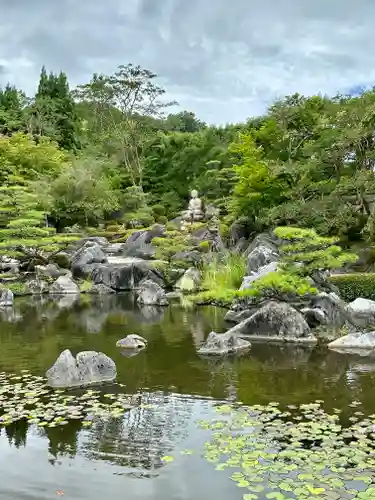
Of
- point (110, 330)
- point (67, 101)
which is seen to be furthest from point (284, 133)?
point (67, 101)

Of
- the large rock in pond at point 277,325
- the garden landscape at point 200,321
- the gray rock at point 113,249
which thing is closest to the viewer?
the garden landscape at point 200,321

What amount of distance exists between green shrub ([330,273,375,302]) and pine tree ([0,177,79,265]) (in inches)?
445

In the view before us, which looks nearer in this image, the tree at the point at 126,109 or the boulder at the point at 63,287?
the boulder at the point at 63,287

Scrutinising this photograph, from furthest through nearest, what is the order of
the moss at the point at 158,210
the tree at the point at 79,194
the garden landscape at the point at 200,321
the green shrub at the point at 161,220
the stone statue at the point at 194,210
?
the moss at the point at 158,210 < the green shrub at the point at 161,220 < the stone statue at the point at 194,210 < the tree at the point at 79,194 < the garden landscape at the point at 200,321

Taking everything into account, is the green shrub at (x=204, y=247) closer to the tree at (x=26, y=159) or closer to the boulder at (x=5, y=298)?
the boulder at (x=5, y=298)

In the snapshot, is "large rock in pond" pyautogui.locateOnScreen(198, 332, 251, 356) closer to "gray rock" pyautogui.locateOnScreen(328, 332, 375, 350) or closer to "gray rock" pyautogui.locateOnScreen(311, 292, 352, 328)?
"gray rock" pyautogui.locateOnScreen(328, 332, 375, 350)

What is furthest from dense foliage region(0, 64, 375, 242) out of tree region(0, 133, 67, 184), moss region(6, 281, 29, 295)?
moss region(6, 281, 29, 295)

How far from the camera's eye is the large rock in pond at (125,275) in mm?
22266

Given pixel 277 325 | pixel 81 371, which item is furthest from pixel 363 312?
pixel 81 371

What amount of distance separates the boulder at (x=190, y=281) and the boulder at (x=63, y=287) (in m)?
4.00

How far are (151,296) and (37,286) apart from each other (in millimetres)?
5055

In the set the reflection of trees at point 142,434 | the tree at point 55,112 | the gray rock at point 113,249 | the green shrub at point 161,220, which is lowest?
the reflection of trees at point 142,434

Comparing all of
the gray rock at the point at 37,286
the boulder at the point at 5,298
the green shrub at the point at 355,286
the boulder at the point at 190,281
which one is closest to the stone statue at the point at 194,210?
the boulder at the point at 190,281

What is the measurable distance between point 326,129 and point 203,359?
13.3 m
